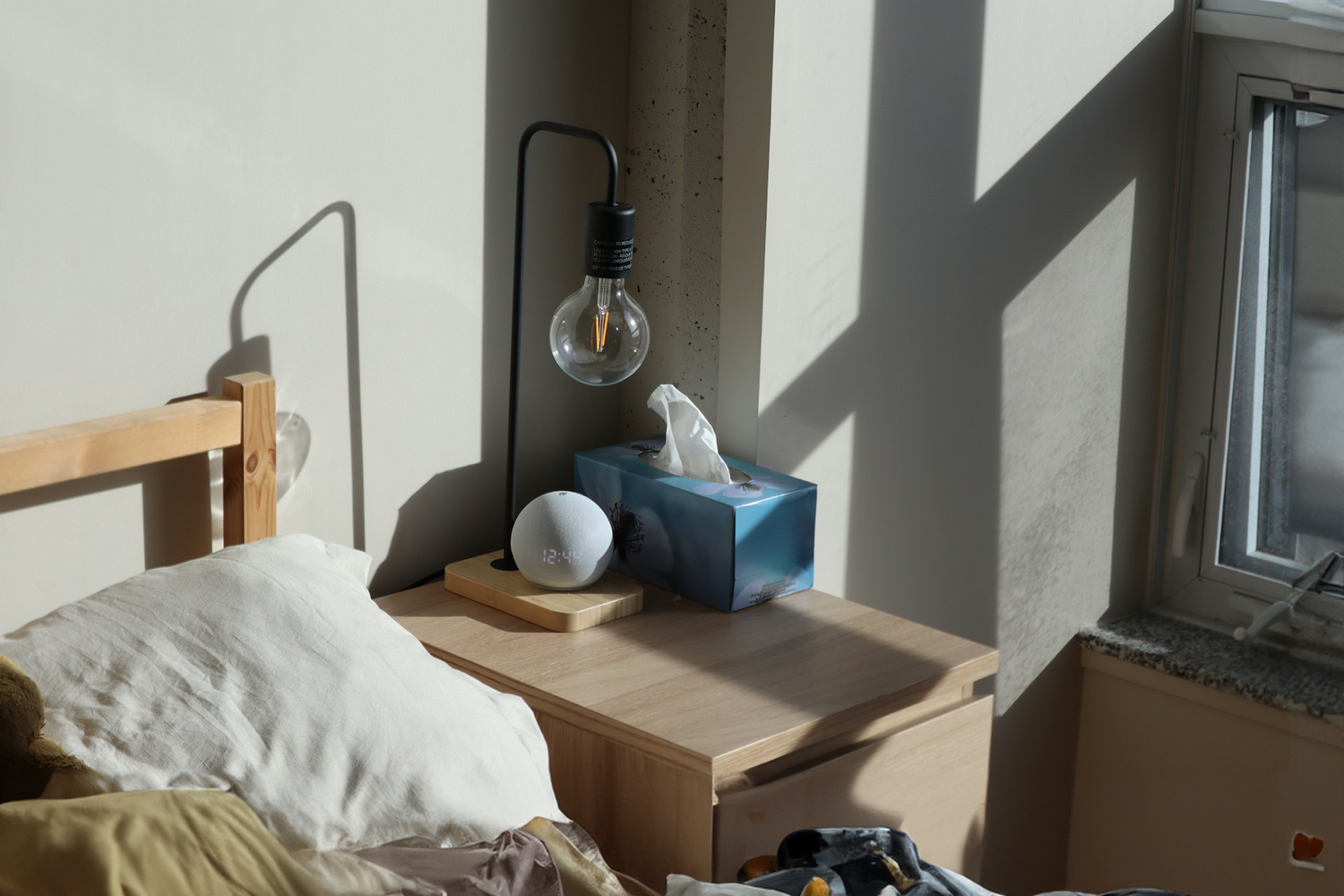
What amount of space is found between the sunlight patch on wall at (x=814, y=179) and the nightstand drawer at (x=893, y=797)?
1.51ft

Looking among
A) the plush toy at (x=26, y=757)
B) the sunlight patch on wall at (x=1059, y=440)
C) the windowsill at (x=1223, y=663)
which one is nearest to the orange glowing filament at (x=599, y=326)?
the plush toy at (x=26, y=757)

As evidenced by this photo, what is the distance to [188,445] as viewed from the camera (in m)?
1.27

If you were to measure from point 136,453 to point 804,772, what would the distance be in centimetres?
70

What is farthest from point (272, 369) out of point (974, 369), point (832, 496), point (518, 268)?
point (974, 369)

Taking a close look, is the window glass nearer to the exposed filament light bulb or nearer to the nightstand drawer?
the nightstand drawer

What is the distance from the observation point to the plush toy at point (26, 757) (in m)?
0.92

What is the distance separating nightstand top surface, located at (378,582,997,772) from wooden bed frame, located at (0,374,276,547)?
0.63 feet

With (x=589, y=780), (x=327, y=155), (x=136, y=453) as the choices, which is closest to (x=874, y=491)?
(x=589, y=780)

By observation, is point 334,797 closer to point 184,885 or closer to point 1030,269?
point 184,885

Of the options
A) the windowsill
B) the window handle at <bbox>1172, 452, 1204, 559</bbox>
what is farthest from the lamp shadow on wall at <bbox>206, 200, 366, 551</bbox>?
the window handle at <bbox>1172, 452, 1204, 559</bbox>

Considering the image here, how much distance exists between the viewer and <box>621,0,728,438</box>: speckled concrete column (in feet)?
5.12

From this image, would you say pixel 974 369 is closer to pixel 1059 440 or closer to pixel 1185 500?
pixel 1059 440

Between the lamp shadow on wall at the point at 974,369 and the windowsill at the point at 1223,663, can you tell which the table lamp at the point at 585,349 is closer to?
the lamp shadow on wall at the point at 974,369

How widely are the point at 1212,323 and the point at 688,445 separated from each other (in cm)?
100
